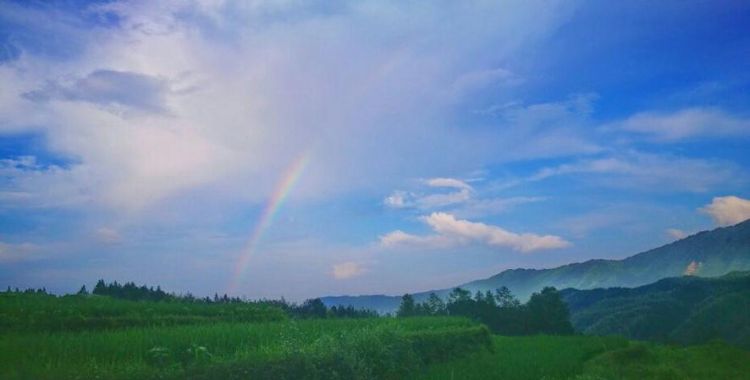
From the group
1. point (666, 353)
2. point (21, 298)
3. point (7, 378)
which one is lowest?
point (666, 353)

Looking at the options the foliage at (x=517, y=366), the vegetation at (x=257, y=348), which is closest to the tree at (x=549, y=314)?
the vegetation at (x=257, y=348)

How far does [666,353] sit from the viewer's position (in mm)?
25906

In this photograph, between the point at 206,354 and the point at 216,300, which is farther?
the point at 216,300

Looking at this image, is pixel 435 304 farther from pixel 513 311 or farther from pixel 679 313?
pixel 679 313

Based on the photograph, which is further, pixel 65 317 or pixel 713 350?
pixel 713 350

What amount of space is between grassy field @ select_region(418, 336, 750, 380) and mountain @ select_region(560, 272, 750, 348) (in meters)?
50.0

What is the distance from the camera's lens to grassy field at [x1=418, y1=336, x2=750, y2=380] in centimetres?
1764

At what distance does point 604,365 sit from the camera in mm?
21359

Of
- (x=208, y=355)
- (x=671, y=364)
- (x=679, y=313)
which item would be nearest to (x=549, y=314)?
(x=671, y=364)

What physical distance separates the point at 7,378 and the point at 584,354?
24.1 metres

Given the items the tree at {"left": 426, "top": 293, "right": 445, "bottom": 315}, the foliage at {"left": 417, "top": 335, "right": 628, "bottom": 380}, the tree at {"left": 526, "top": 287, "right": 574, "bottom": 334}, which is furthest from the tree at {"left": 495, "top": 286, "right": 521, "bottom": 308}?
the foliage at {"left": 417, "top": 335, "right": 628, "bottom": 380}

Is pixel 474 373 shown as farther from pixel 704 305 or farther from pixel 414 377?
pixel 704 305

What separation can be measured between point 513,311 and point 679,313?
4859 cm

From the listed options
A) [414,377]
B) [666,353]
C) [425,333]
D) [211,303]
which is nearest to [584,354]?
[666,353]
